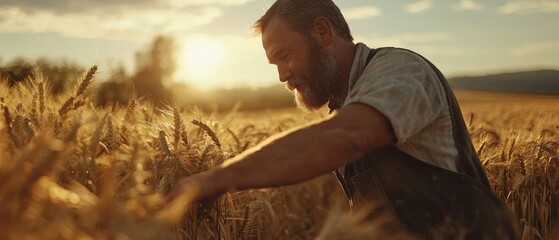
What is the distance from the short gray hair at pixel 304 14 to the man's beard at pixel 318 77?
3.9 inches

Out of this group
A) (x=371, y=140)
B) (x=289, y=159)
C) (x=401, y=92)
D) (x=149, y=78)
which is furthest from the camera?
(x=149, y=78)

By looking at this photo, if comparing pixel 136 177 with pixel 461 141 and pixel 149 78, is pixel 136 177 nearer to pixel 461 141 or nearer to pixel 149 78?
pixel 461 141

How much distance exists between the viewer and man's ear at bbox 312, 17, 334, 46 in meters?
3.13

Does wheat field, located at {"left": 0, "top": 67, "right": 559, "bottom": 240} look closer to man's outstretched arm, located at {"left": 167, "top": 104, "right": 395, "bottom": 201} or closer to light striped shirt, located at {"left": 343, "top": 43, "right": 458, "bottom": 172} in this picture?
man's outstretched arm, located at {"left": 167, "top": 104, "right": 395, "bottom": 201}

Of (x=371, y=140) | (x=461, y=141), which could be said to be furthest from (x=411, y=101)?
(x=461, y=141)

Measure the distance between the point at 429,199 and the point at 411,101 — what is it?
1.89 ft

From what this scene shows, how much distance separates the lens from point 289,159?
1.72m

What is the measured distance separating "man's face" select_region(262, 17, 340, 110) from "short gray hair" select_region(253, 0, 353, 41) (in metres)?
0.04

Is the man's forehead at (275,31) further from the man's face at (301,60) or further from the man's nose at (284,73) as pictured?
the man's nose at (284,73)

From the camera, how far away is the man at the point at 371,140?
173 centimetres

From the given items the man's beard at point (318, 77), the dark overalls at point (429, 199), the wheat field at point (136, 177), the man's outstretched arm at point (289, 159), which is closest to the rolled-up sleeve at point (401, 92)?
the man's outstretched arm at point (289, 159)

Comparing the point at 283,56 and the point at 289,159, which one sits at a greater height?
the point at 283,56

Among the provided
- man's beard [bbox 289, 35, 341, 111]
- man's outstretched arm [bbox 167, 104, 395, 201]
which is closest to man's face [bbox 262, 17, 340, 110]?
man's beard [bbox 289, 35, 341, 111]

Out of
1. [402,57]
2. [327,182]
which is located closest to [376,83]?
[402,57]
